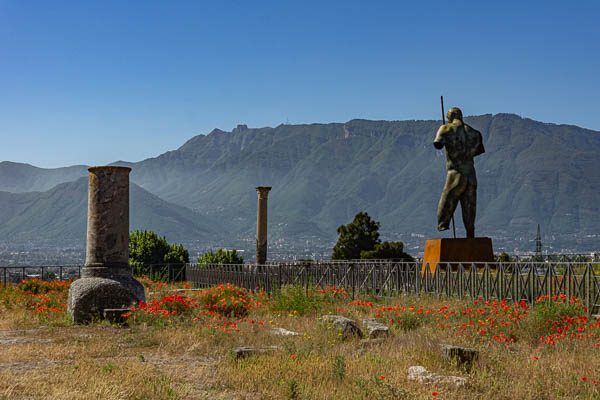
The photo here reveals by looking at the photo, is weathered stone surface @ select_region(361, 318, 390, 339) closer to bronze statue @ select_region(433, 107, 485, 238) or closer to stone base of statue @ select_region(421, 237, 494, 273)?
stone base of statue @ select_region(421, 237, 494, 273)

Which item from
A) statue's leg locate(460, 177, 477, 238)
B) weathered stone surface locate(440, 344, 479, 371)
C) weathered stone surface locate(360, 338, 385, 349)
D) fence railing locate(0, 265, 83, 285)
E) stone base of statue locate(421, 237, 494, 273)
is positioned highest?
statue's leg locate(460, 177, 477, 238)

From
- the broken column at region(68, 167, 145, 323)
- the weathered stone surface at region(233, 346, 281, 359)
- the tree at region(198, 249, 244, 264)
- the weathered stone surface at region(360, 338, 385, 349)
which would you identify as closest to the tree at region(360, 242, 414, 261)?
the tree at region(198, 249, 244, 264)

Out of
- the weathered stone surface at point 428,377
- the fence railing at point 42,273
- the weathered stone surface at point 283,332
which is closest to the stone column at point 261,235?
the fence railing at point 42,273

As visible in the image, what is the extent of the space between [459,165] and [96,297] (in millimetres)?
11456

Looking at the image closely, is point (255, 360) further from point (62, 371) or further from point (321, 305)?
point (321, 305)

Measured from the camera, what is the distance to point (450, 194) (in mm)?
19672

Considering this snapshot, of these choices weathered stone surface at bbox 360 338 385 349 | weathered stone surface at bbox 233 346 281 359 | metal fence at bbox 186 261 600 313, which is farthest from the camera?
metal fence at bbox 186 261 600 313

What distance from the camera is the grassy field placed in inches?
264

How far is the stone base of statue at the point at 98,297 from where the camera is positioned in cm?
1253

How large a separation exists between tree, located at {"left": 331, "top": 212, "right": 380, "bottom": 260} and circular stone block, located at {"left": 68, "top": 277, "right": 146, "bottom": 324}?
85.0 ft

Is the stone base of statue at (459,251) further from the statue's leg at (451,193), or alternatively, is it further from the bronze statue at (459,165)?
the statue's leg at (451,193)

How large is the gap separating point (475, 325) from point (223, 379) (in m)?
4.85

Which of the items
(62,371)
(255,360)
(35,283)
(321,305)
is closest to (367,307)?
(321,305)

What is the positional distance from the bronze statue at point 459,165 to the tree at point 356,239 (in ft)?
61.1
